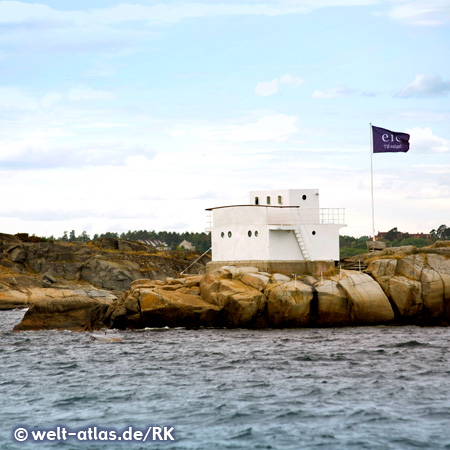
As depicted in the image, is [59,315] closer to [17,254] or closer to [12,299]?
[12,299]

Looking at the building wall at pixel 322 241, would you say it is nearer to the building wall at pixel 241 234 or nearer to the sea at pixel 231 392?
the building wall at pixel 241 234

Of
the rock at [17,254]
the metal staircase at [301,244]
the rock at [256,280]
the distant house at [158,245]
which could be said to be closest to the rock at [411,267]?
the metal staircase at [301,244]

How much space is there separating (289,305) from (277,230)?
23.8ft

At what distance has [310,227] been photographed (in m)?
43.0

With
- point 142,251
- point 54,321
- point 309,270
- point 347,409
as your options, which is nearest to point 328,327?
point 309,270

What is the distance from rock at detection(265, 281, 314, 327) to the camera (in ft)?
118

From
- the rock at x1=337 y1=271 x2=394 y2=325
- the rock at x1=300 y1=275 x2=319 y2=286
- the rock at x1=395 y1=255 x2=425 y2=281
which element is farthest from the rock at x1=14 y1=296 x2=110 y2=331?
the rock at x1=395 y1=255 x2=425 y2=281

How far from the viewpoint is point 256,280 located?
123ft

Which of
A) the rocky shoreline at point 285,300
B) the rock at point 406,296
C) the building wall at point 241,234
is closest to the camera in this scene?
the rocky shoreline at point 285,300

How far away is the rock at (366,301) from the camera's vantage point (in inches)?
1425

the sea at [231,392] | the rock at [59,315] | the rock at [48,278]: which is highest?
the rock at [48,278]

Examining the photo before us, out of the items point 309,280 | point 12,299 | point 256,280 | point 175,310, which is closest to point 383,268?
point 309,280

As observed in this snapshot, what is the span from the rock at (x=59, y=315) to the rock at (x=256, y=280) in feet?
26.0

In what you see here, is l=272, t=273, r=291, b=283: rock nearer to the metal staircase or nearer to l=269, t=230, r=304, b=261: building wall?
l=269, t=230, r=304, b=261: building wall
